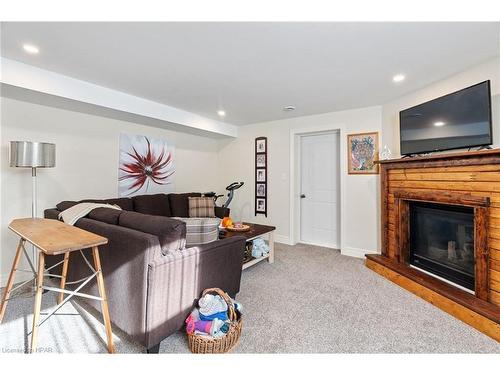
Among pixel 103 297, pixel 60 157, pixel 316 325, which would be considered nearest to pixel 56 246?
pixel 103 297

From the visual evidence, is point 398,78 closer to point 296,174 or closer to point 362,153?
point 362,153

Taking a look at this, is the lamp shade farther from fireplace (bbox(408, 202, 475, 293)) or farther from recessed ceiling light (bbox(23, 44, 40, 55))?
fireplace (bbox(408, 202, 475, 293))

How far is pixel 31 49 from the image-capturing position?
197cm

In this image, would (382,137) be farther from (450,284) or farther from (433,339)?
(433,339)

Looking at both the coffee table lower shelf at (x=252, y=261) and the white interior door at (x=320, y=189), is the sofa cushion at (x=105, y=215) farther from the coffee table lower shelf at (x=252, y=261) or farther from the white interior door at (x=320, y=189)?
the white interior door at (x=320, y=189)

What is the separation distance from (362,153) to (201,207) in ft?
8.60

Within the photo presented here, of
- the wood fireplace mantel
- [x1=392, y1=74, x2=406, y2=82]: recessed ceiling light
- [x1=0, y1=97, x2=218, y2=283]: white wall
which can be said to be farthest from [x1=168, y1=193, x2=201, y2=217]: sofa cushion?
[x1=392, y1=74, x2=406, y2=82]: recessed ceiling light

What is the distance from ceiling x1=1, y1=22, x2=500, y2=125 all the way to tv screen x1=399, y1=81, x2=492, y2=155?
12.0 inches

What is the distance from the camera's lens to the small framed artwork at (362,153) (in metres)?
3.44

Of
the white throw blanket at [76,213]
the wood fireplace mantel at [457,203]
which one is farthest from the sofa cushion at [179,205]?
the wood fireplace mantel at [457,203]

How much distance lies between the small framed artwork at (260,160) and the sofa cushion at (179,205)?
1.45 meters

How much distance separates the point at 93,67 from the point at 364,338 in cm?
322

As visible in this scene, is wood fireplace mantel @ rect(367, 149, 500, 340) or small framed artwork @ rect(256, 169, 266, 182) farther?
small framed artwork @ rect(256, 169, 266, 182)

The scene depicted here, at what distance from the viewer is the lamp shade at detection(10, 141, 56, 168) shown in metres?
2.21
